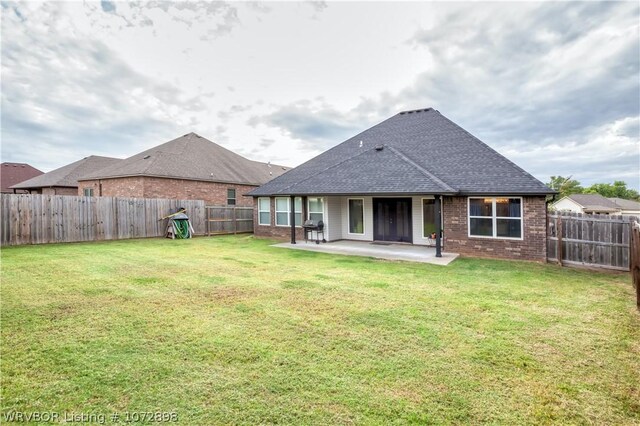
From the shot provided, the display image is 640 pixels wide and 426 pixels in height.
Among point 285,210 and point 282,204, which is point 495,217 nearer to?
point 285,210

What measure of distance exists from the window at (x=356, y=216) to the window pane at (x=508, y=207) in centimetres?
583

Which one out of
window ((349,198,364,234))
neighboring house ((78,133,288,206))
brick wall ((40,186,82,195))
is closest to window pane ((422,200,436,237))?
window ((349,198,364,234))

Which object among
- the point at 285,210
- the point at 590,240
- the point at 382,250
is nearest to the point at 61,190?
the point at 285,210

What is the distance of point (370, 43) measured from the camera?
14.1m

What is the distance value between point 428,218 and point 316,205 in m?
5.31

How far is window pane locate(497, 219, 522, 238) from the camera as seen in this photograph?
417 inches

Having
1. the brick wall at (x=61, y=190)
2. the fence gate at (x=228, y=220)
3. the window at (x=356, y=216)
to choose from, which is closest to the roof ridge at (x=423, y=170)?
the window at (x=356, y=216)

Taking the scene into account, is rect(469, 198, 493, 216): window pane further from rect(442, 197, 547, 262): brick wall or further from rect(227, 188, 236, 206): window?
rect(227, 188, 236, 206): window

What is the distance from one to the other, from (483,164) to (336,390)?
1185 cm

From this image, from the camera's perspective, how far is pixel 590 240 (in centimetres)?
894

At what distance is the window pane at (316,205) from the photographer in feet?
49.1

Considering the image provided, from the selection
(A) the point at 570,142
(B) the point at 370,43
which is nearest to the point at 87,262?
(B) the point at 370,43

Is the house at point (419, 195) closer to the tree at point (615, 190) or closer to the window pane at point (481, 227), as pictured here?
the window pane at point (481, 227)

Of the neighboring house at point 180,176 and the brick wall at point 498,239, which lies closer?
the brick wall at point 498,239
